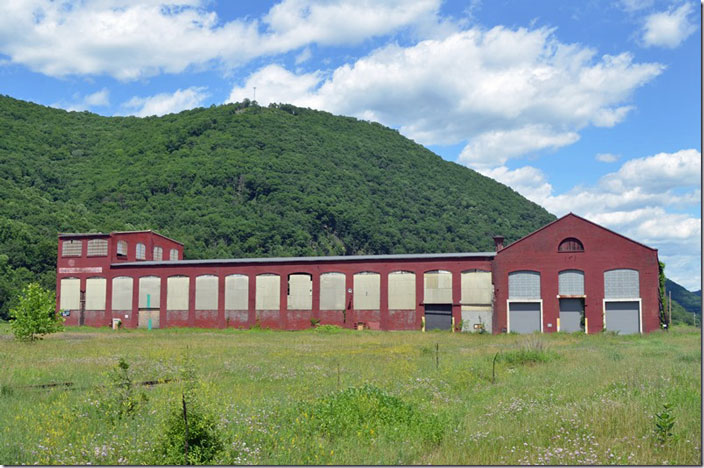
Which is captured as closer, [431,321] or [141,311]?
[431,321]

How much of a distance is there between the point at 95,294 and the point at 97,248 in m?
4.47

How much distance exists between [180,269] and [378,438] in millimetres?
50505

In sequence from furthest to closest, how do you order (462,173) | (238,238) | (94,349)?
(462,173)
(238,238)
(94,349)

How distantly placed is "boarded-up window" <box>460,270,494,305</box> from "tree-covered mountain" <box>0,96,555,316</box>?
5855 centimetres

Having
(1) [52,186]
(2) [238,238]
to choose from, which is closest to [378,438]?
(2) [238,238]

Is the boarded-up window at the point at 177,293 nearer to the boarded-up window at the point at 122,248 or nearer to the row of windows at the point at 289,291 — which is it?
the row of windows at the point at 289,291

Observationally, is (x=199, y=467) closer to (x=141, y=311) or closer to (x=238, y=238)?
(x=141, y=311)

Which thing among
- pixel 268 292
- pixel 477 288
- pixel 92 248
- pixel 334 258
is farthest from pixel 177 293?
pixel 477 288

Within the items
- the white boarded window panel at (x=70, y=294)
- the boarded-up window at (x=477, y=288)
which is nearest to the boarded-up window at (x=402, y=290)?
the boarded-up window at (x=477, y=288)

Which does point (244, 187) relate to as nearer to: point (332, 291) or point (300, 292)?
point (300, 292)

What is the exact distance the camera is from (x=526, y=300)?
165 feet

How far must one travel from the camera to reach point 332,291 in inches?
2167

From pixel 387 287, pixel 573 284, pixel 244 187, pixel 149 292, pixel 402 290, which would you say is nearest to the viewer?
pixel 573 284

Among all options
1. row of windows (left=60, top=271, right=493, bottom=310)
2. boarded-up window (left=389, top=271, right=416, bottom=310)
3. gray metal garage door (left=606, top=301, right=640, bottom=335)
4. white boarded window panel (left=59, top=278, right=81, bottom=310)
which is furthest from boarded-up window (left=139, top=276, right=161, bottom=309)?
gray metal garage door (left=606, top=301, right=640, bottom=335)
